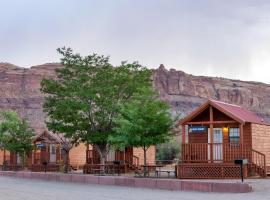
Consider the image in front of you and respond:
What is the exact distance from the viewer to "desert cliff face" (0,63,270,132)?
117 meters

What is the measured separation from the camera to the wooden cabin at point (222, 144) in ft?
77.6

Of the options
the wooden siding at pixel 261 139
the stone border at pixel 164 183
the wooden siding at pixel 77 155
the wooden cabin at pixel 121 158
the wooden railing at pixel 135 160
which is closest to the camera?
the stone border at pixel 164 183

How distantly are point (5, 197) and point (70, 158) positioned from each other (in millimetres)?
27257

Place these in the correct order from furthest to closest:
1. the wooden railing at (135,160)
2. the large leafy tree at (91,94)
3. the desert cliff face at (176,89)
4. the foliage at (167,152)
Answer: the desert cliff face at (176,89) < the foliage at (167,152) < the wooden railing at (135,160) < the large leafy tree at (91,94)

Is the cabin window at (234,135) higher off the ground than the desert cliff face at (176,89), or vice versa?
the desert cliff face at (176,89)

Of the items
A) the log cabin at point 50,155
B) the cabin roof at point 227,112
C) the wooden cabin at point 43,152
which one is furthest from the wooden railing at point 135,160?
the cabin roof at point 227,112

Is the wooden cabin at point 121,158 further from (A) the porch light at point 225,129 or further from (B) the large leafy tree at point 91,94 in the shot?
(A) the porch light at point 225,129

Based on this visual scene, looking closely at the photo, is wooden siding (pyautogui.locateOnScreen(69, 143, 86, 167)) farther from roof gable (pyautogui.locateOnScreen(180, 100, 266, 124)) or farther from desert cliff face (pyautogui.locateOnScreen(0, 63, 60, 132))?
desert cliff face (pyautogui.locateOnScreen(0, 63, 60, 132))

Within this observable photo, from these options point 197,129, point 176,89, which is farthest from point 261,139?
point 176,89

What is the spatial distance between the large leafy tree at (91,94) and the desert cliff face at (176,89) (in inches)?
3146

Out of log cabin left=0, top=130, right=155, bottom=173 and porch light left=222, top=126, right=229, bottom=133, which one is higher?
porch light left=222, top=126, right=229, bottom=133

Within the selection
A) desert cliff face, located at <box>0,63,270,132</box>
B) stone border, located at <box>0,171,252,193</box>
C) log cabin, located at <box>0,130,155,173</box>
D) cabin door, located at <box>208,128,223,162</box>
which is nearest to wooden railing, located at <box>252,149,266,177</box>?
cabin door, located at <box>208,128,223,162</box>

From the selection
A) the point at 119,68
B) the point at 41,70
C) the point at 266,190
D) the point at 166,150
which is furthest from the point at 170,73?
the point at 266,190

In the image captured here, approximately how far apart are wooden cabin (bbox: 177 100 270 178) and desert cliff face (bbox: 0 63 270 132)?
84.7 m
